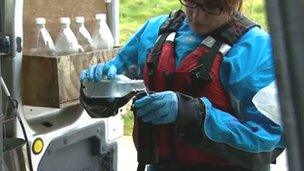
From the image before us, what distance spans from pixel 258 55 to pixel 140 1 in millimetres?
7208

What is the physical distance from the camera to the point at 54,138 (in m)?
2.57

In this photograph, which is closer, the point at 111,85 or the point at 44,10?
the point at 111,85

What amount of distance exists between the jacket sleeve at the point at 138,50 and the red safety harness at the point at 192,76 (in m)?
0.13

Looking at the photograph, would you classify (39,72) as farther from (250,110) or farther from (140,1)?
(140,1)

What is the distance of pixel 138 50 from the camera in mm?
2076

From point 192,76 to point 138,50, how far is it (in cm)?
37

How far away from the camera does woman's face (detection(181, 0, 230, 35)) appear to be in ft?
5.88

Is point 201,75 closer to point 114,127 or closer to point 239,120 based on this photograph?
point 239,120

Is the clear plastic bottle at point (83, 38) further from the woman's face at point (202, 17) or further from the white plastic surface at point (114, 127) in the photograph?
the woman's face at point (202, 17)

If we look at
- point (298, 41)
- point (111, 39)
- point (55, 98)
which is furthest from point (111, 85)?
point (298, 41)

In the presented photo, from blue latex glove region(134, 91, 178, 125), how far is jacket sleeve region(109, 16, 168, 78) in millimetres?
307

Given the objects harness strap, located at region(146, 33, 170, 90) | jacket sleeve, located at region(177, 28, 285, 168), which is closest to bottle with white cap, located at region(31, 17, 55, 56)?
A: harness strap, located at region(146, 33, 170, 90)

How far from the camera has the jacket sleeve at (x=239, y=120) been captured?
5.72 ft

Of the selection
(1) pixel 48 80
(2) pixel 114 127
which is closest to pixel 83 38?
(1) pixel 48 80
